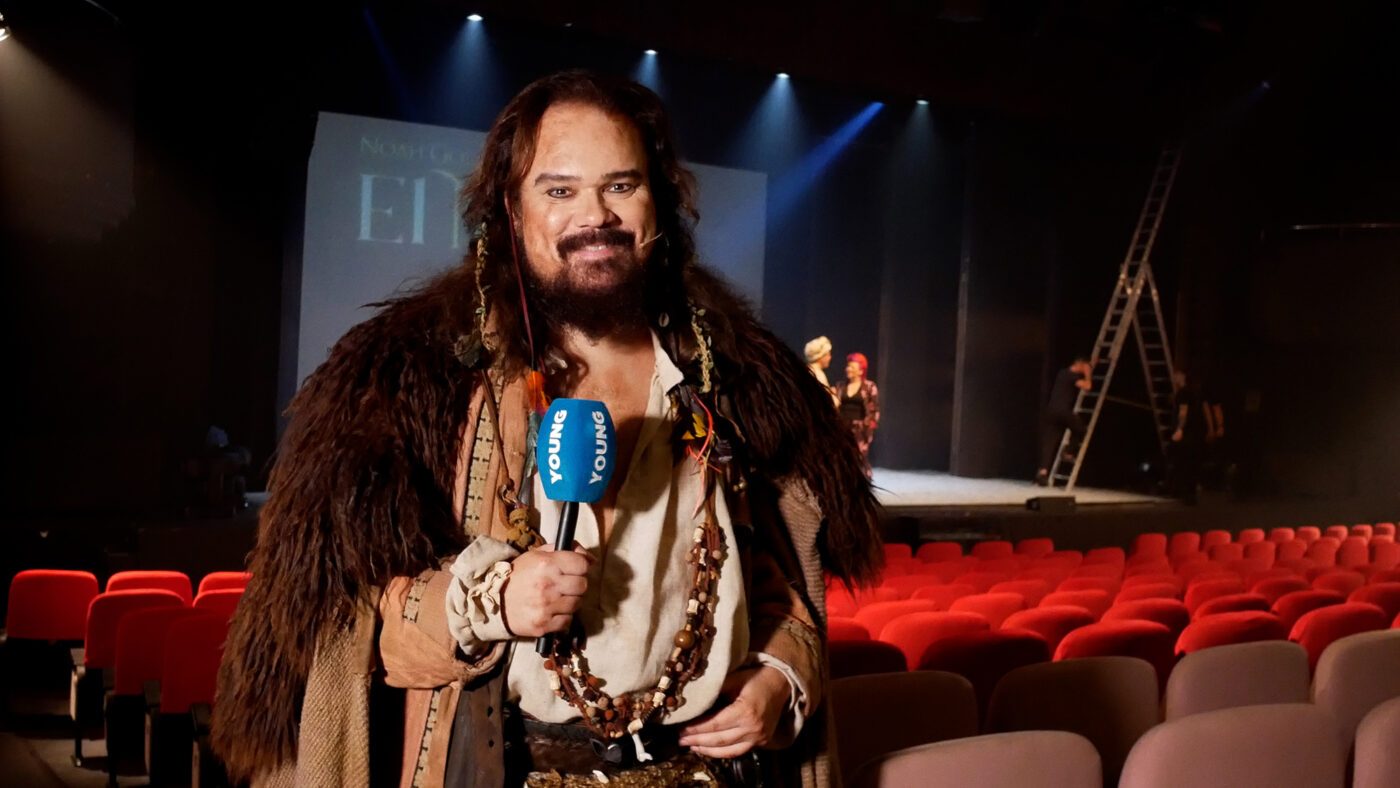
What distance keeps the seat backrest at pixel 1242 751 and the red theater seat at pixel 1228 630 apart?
1345 millimetres

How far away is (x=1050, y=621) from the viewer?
11.4ft

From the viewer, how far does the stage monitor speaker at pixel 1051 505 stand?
914 centimetres

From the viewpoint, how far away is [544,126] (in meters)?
1.42

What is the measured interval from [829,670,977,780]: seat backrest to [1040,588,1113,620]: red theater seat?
6.44 feet

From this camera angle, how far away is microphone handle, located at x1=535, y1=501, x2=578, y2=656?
3.87 feet

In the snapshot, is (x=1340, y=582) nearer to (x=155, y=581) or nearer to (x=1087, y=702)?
(x=1087, y=702)

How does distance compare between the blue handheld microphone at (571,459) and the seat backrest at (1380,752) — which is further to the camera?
the seat backrest at (1380,752)

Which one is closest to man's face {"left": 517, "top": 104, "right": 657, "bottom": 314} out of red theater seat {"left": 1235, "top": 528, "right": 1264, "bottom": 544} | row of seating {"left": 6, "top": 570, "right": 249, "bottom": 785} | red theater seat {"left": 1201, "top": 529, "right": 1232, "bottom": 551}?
row of seating {"left": 6, "top": 570, "right": 249, "bottom": 785}

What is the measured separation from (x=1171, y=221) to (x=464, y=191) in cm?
1293

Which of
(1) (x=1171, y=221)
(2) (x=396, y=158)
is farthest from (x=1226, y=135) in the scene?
(2) (x=396, y=158)

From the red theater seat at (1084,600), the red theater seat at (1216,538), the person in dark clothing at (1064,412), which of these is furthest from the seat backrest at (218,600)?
the person in dark clothing at (1064,412)

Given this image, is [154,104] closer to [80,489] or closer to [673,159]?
[80,489]

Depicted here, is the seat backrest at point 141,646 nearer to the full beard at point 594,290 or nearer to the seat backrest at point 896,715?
the seat backrest at point 896,715

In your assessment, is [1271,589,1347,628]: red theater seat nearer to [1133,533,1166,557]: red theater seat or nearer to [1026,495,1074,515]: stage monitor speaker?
[1133,533,1166,557]: red theater seat
